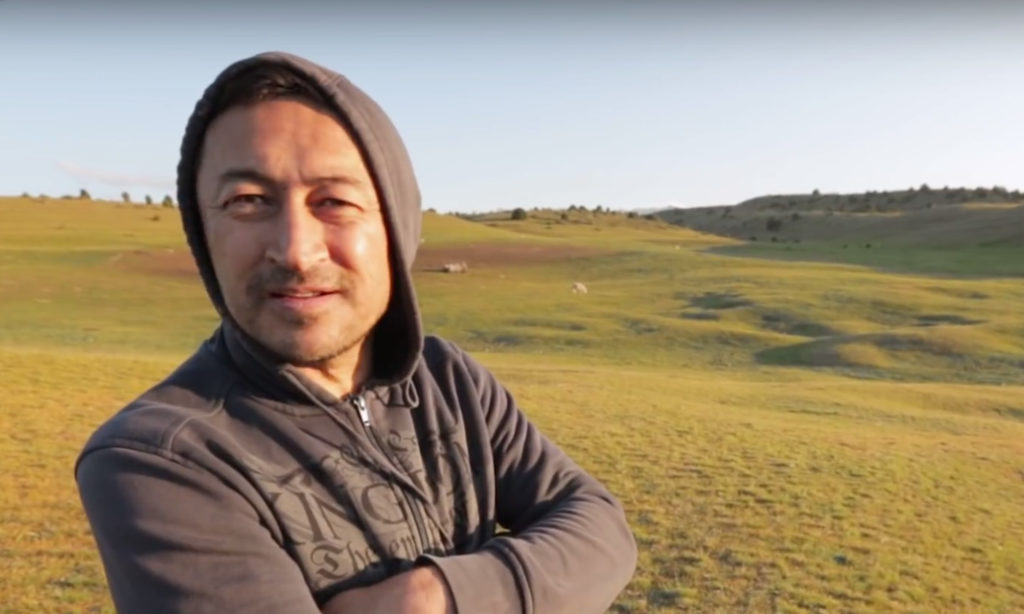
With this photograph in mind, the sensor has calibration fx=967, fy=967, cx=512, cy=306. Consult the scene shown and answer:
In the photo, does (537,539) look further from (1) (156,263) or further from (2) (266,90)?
(1) (156,263)

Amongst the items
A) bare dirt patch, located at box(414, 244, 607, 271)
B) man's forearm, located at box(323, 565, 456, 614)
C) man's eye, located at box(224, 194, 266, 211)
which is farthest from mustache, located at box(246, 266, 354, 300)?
bare dirt patch, located at box(414, 244, 607, 271)

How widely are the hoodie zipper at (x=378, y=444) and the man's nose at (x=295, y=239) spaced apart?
1.03 ft

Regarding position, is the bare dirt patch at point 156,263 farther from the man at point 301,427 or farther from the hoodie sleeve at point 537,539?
the man at point 301,427

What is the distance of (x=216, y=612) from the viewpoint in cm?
150

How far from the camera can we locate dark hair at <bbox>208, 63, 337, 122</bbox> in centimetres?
173

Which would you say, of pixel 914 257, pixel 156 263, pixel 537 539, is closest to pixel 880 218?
pixel 914 257

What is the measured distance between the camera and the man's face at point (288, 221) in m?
1.73

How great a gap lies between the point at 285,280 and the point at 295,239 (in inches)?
3.0

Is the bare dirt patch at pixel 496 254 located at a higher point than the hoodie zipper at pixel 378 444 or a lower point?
lower

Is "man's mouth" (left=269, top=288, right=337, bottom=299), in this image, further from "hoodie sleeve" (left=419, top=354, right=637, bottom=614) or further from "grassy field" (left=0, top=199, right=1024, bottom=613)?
"grassy field" (left=0, top=199, right=1024, bottom=613)

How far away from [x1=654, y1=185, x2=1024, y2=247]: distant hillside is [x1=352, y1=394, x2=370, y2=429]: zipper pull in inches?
2207

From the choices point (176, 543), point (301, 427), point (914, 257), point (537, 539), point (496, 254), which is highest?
point (301, 427)

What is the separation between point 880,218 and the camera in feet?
234

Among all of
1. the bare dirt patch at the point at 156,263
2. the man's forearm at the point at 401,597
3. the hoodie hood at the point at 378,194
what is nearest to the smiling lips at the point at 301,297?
the hoodie hood at the point at 378,194
